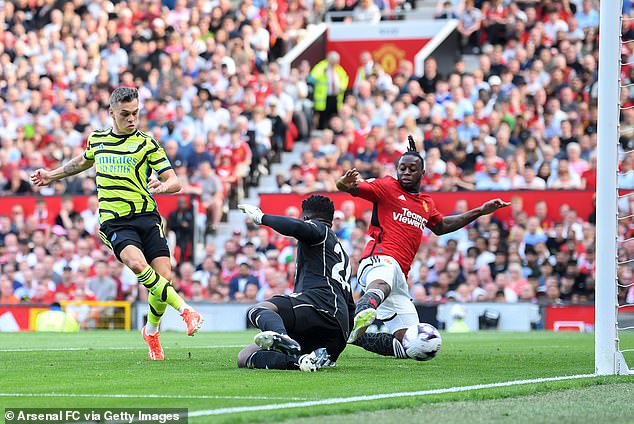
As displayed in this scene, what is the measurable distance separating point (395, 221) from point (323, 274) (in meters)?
2.14

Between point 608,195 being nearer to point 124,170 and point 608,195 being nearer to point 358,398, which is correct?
point 358,398

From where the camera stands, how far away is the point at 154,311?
11.9 meters

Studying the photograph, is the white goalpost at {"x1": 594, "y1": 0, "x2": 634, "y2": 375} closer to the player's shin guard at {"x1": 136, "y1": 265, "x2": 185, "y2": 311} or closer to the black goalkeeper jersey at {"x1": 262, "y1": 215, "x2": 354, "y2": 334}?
the black goalkeeper jersey at {"x1": 262, "y1": 215, "x2": 354, "y2": 334}

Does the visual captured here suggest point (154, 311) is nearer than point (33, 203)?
Yes

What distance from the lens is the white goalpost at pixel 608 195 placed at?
10.3 meters

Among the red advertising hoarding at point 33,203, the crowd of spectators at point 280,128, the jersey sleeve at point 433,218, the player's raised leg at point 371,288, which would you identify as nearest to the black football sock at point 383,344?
the player's raised leg at point 371,288

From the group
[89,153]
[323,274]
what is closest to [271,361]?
[323,274]

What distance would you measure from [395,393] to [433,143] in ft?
53.0

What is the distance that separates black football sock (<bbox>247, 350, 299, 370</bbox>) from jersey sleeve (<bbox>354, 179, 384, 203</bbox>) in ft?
7.22

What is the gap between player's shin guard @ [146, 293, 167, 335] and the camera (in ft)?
38.8

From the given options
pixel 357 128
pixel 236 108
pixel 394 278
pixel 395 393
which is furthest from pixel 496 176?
pixel 395 393

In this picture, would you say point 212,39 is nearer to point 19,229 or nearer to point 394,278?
point 19,229

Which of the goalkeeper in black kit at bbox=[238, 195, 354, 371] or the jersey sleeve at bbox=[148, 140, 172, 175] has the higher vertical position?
the jersey sleeve at bbox=[148, 140, 172, 175]

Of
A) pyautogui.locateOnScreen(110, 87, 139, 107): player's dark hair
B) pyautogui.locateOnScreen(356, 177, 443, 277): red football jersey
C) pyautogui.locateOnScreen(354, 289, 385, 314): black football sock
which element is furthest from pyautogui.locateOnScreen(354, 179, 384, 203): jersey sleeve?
pyautogui.locateOnScreen(110, 87, 139, 107): player's dark hair
